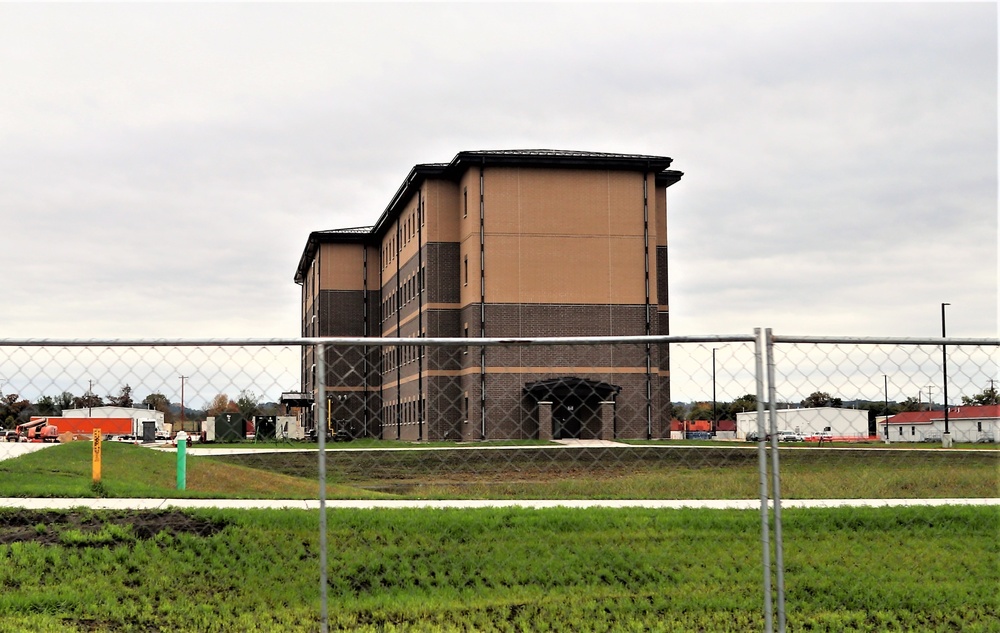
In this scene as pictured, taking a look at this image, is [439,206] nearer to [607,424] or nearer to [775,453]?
[607,424]

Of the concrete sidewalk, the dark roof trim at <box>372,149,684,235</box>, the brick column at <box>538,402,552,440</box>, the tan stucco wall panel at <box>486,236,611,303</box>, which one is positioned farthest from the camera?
the tan stucco wall panel at <box>486,236,611,303</box>

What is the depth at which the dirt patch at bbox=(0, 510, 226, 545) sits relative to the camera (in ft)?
36.7

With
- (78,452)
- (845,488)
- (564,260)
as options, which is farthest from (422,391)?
(845,488)

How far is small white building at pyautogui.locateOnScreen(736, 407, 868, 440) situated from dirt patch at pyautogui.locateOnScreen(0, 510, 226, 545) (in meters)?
6.55

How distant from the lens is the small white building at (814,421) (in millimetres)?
8009

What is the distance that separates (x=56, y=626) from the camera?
28.6 feet

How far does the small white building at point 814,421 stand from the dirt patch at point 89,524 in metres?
6.55

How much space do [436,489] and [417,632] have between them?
42.3 ft

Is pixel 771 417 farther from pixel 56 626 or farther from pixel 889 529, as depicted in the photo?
pixel 889 529

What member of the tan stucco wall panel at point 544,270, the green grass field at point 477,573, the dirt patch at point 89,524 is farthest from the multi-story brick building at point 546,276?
the dirt patch at point 89,524

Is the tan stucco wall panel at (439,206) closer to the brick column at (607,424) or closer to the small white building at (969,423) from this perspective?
the brick column at (607,424)

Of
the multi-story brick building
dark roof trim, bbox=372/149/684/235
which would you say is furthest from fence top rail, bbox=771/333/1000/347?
dark roof trim, bbox=372/149/684/235

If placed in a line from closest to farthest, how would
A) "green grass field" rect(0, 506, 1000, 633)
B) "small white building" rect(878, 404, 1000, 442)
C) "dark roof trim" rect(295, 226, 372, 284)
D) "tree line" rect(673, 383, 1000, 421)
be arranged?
"tree line" rect(673, 383, 1000, 421)
"small white building" rect(878, 404, 1000, 442)
"green grass field" rect(0, 506, 1000, 633)
"dark roof trim" rect(295, 226, 372, 284)

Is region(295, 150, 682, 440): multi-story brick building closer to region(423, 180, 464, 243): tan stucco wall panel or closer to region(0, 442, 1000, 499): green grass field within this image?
region(423, 180, 464, 243): tan stucco wall panel
